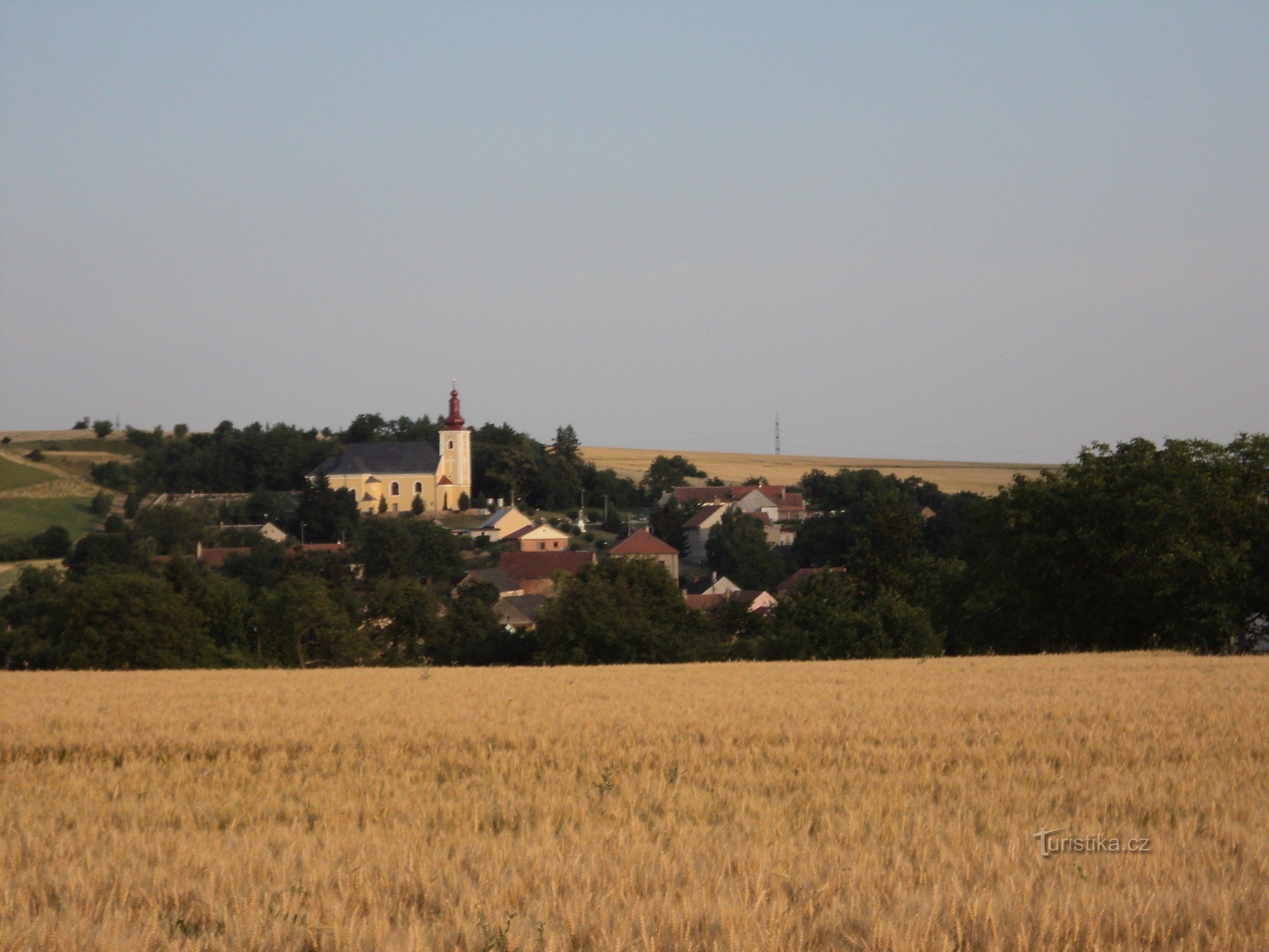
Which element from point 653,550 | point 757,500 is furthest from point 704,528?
point 653,550

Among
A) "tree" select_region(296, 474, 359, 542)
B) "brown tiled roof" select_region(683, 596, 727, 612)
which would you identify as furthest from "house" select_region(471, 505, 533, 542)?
"brown tiled roof" select_region(683, 596, 727, 612)

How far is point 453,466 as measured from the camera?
509 feet

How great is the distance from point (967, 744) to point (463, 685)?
13889 mm

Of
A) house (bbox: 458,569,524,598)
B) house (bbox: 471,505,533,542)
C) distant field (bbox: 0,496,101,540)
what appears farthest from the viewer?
house (bbox: 471,505,533,542)

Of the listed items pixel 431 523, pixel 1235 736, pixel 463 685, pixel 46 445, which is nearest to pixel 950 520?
pixel 431 523

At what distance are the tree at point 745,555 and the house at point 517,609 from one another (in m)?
23.2

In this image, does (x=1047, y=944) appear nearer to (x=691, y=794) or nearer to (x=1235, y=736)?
(x=691, y=794)

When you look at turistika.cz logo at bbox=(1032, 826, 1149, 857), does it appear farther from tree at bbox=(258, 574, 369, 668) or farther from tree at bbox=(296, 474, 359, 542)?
tree at bbox=(296, 474, 359, 542)

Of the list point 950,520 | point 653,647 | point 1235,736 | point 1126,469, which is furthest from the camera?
point 950,520

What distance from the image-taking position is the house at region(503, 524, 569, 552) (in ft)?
406

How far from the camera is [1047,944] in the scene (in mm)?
5727

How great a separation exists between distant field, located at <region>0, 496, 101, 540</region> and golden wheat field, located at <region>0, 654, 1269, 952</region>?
358ft

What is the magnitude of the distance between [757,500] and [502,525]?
116 ft

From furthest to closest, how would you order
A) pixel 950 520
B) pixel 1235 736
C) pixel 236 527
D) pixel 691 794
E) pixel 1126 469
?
pixel 236 527
pixel 950 520
pixel 1126 469
pixel 1235 736
pixel 691 794
